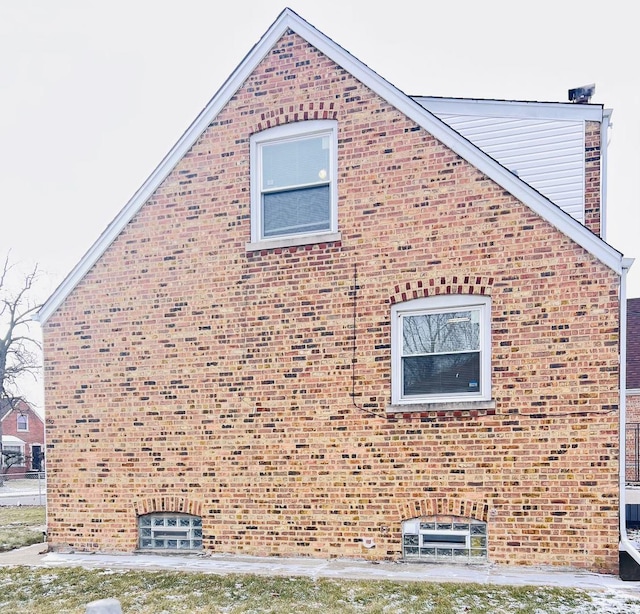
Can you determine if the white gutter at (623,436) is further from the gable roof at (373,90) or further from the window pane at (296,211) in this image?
the window pane at (296,211)

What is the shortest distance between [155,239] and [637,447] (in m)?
14.9

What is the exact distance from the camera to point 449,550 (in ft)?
23.4

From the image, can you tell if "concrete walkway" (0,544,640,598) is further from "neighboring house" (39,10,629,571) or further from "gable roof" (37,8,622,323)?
"gable roof" (37,8,622,323)

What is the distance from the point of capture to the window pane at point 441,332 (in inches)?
288

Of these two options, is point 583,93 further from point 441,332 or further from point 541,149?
point 441,332

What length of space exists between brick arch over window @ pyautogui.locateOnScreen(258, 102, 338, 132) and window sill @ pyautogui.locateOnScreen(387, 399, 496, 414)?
3947mm

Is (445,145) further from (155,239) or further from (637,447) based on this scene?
(637,447)

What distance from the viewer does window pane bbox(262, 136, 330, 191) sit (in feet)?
26.6

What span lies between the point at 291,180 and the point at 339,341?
237 centimetres

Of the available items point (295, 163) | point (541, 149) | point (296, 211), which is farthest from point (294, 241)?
point (541, 149)

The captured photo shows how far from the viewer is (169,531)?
27.1ft

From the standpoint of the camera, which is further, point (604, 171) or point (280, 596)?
point (604, 171)

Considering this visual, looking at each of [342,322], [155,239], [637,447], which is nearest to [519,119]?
[342,322]

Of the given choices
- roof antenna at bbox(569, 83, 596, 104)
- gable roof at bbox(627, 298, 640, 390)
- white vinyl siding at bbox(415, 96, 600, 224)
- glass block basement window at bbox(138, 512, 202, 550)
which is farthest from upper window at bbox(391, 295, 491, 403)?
gable roof at bbox(627, 298, 640, 390)
